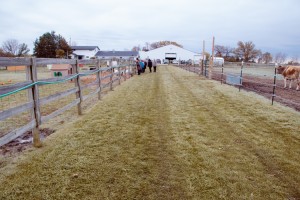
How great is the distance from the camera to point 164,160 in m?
3.80

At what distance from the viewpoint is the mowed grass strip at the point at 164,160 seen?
9.71 feet

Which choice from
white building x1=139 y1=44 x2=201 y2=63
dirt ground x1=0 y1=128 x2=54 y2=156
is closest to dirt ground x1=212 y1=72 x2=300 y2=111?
dirt ground x1=0 y1=128 x2=54 y2=156

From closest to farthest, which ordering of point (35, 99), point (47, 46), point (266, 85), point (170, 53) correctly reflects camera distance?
point (35, 99)
point (266, 85)
point (47, 46)
point (170, 53)

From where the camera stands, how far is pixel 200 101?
29.0ft

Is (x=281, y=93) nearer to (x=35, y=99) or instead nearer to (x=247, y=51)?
(x=35, y=99)

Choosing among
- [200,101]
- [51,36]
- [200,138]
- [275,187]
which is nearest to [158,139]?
[200,138]

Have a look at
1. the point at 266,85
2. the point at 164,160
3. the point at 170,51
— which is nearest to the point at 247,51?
the point at 170,51

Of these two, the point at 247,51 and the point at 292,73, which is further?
the point at 247,51

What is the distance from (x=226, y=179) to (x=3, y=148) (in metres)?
3.87

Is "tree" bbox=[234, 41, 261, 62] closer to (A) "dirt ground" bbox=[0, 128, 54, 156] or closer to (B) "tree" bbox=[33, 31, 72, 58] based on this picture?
(B) "tree" bbox=[33, 31, 72, 58]

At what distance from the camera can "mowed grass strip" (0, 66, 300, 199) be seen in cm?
296

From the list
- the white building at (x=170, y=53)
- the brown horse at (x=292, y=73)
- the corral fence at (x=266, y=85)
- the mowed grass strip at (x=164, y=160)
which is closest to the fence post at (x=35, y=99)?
the mowed grass strip at (x=164, y=160)

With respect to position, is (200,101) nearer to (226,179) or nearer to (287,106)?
(287,106)

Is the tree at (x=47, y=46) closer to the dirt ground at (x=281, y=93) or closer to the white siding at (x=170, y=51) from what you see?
the white siding at (x=170, y=51)
